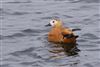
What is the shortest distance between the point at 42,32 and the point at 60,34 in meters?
1.29

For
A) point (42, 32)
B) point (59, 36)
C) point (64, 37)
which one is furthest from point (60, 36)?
point (42, 32)

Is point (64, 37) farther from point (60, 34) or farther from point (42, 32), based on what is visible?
point (42, 32)

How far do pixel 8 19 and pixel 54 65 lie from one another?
15.7 ft

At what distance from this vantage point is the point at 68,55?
39.9 ft

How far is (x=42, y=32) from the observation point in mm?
14352

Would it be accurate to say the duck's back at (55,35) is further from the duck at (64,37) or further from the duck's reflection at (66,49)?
the duck's reflection at (66,49)

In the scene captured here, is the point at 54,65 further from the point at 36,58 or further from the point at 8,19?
the point at 8,19

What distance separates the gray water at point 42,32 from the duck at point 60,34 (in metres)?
0.22

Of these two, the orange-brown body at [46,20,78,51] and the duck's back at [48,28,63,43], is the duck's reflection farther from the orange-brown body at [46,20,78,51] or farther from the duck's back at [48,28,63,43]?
the duck's back at [48,28,63,43]

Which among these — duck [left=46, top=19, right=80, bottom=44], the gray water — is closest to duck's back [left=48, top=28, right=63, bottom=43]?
duck [left=46, top=19, right=80, bottom=44]

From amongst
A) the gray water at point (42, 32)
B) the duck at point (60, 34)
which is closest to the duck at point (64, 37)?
the duck at point (60, 34)

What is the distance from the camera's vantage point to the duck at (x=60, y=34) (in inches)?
493

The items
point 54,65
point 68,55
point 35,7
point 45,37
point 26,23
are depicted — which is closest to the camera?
point 54,65

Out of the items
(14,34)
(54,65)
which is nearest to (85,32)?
(14,34)
